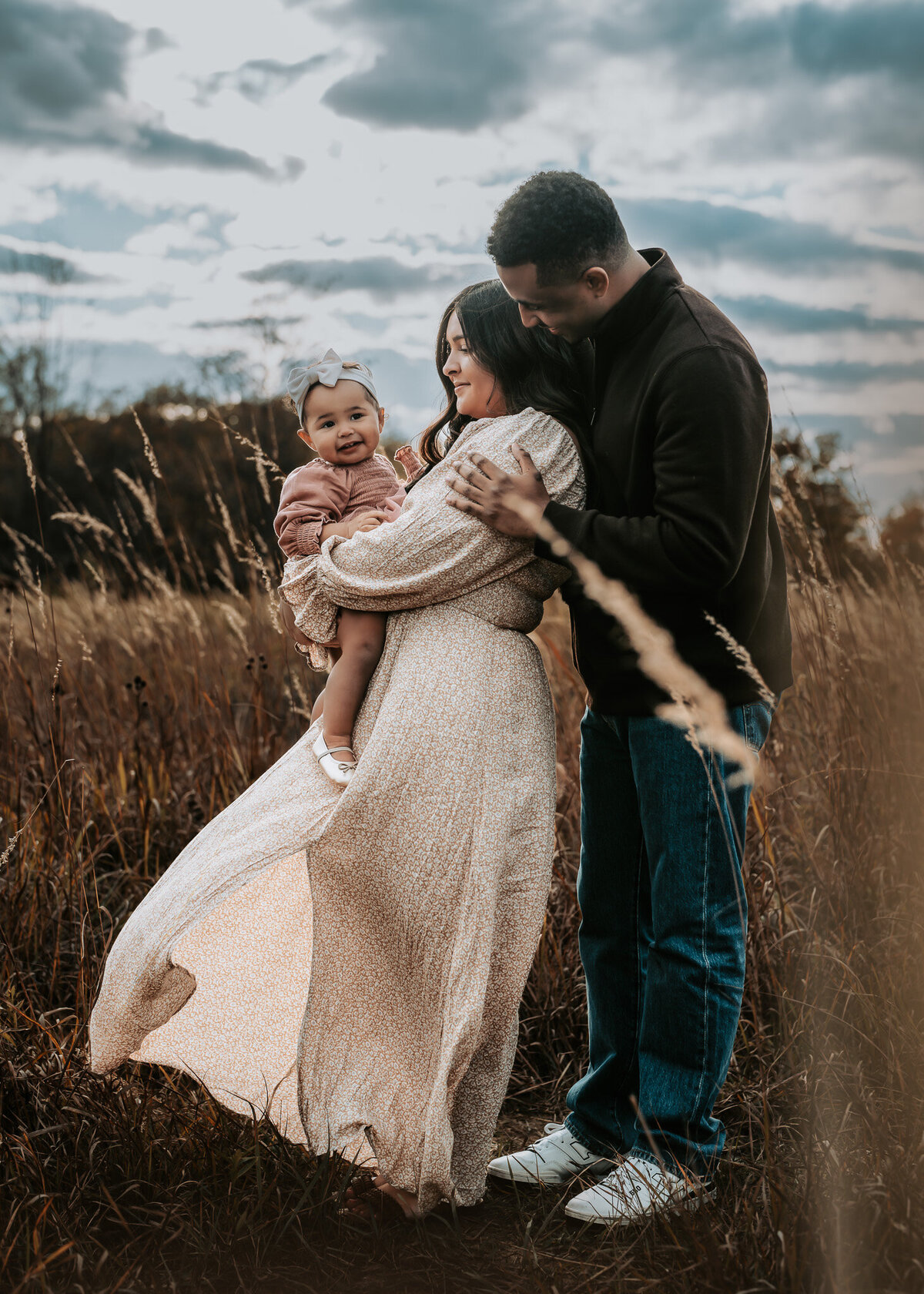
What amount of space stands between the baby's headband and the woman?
0.83ft

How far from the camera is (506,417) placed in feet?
6.81

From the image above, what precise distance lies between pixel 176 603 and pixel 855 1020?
336 cm

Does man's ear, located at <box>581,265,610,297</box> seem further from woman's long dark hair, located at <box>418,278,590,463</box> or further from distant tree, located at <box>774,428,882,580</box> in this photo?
distant tree, located at <box>774,428,882,580</box>

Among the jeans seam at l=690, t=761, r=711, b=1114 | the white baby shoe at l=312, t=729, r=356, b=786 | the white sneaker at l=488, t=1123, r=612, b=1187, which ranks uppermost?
the white baby shoe at l=312, t=729, r=356, b=786

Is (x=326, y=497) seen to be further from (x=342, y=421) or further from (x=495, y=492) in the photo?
(x=495, y=492)

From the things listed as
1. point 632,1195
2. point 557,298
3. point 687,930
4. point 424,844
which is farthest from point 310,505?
point 632,1195

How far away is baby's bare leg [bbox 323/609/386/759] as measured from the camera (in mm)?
2141

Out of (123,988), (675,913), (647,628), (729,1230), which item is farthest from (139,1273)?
(647,628)

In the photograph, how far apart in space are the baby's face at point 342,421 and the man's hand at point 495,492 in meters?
0.41

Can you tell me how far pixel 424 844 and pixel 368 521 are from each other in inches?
27.9

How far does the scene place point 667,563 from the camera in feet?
6.25

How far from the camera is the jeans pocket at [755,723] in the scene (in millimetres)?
2139

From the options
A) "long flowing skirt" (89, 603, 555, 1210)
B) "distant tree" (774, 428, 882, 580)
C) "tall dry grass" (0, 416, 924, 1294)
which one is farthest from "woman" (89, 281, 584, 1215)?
"distant tree" (774, 428, 882, 580)

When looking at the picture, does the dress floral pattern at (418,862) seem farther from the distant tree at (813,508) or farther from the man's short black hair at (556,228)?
the distant tree at (813,508)
